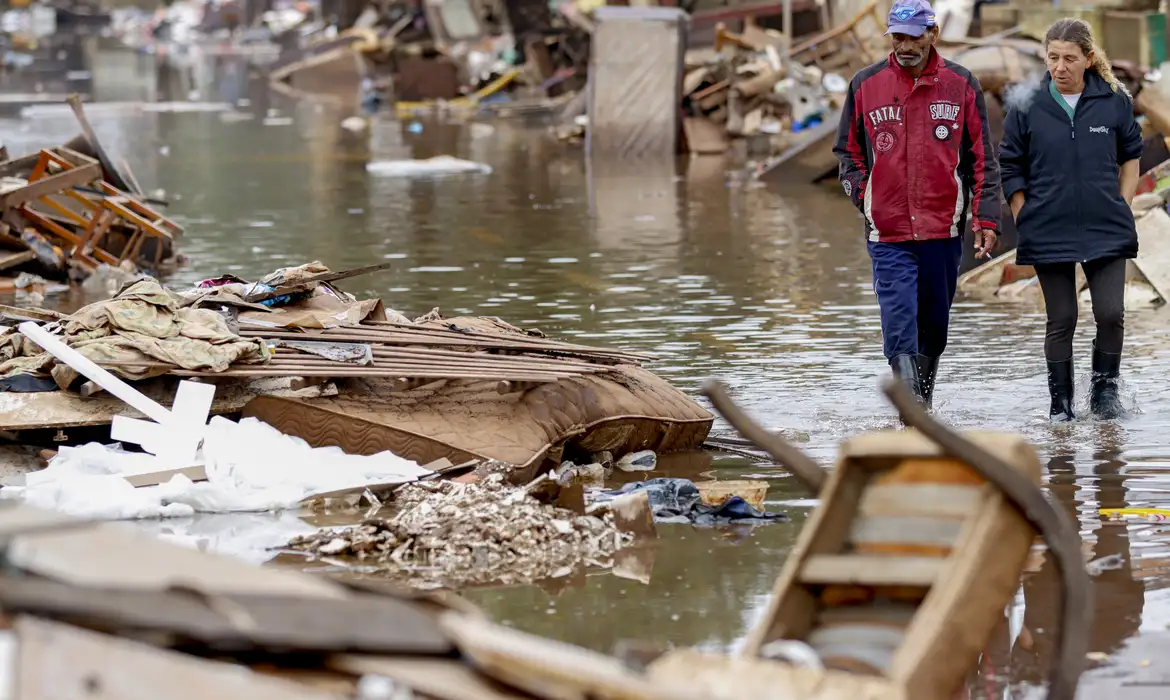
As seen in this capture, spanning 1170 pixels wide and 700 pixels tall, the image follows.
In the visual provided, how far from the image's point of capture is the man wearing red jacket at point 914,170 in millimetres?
7770

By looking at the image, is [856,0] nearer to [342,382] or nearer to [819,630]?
[342,382]

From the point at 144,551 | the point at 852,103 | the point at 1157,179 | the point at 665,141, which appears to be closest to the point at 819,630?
the point at 144,551

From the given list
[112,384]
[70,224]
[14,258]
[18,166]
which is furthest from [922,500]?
[18,166]

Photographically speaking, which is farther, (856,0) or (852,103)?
(856,0)

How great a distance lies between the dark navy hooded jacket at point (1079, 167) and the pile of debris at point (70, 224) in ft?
24.2

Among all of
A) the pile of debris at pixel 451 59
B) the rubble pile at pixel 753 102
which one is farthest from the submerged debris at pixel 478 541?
the pile of debris at pixel 451 59

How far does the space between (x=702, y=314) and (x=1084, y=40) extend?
3.89 meters

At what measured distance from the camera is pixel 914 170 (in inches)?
308

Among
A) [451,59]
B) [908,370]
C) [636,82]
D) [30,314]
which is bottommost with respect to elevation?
[451,59]

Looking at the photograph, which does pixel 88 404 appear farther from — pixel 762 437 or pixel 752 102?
pixel 752 102

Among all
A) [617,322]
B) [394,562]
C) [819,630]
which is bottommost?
[617,322]

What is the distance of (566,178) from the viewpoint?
810 inches

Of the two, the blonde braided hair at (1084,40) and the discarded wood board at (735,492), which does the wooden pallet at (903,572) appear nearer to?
the discarded wood board at (735,492)

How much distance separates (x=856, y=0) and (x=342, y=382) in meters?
26.9
